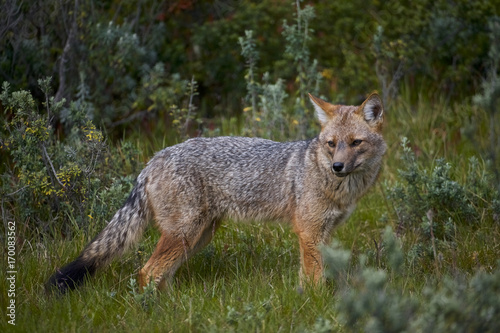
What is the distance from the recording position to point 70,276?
3.91 meters

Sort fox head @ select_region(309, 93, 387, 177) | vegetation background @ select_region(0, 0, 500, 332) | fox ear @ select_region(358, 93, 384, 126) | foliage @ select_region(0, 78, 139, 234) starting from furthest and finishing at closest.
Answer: foliage @ select_region(0, 78, 139, 234) < fox ear @ select_region(358, 93, 384, 126) < fox head @ select_region(309, 93, 387, 177) < vegetation background @ select_region(0, 0, 500, 332)

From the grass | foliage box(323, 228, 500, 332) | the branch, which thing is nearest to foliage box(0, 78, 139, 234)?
the grass

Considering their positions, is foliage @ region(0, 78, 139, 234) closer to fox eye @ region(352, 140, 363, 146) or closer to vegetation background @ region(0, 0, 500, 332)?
vegetation background @ region(0, 0, 500, 332)

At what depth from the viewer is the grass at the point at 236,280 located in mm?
3367

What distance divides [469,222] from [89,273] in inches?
133

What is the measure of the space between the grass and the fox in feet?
0.70

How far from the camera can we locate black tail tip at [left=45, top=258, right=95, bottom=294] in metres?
3.78

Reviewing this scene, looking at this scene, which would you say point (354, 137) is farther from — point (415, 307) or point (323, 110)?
point (415, 307)

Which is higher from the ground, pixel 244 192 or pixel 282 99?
pixel 282 99

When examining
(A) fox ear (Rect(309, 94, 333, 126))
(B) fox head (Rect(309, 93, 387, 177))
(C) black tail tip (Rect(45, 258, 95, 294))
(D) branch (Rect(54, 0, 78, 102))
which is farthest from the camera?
(D) branch (Rect(54, 0, 78, 102))

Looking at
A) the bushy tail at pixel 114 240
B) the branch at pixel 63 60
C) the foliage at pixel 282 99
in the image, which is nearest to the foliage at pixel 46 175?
the bushy tail at pixel 114 240

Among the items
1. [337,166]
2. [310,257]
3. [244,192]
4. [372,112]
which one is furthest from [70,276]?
[372,112]

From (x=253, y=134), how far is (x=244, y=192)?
213 cm

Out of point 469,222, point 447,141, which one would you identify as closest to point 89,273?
point 469,222
